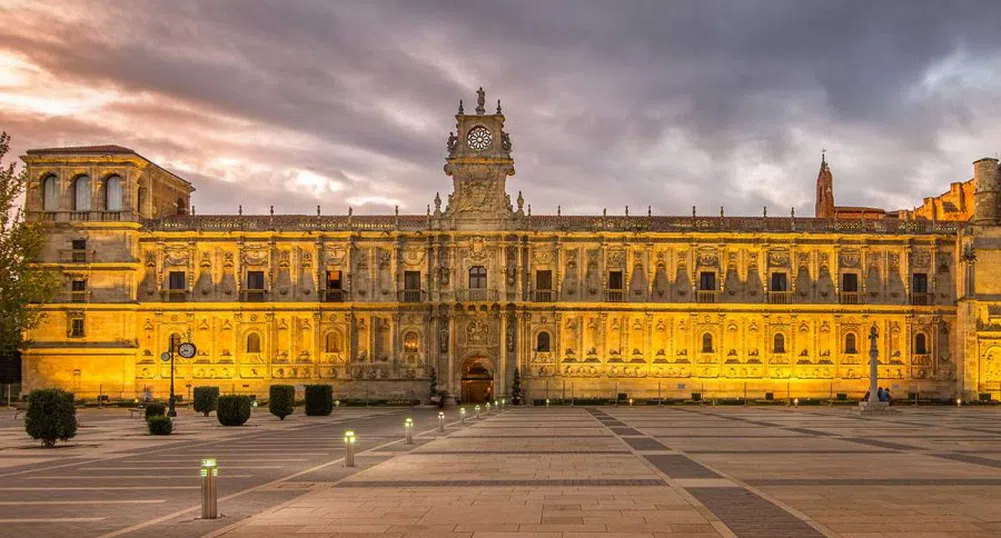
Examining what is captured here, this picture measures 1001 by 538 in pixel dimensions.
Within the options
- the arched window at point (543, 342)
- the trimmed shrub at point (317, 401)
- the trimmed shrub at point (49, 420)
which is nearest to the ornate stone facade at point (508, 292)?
the arched window at point (543, 342)

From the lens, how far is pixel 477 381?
80062 millimetres

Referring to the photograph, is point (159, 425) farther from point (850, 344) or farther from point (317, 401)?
point (850, 344)

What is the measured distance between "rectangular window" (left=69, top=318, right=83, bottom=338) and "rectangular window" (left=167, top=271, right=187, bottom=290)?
22.5 feet

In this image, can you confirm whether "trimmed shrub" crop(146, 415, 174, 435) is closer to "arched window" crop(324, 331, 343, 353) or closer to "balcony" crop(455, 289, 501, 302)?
"arched window" crop(324, 331, 343, 353)

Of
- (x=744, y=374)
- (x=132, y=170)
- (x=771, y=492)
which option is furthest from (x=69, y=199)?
(x=771, y=492)

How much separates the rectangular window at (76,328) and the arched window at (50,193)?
8.53 m

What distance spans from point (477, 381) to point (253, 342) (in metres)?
17.3

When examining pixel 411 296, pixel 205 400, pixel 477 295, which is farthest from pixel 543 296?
pixel 205 400

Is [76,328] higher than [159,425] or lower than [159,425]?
higher

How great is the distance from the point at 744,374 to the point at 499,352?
18.5 meters

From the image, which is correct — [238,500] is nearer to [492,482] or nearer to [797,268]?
[492,482]

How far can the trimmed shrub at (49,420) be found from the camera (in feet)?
107

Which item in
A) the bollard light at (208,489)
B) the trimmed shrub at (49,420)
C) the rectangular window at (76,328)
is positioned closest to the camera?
the bollard light at (208,489)

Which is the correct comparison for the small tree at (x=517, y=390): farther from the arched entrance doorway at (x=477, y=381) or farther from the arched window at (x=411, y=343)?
the arched window at (x=411, y=343)
